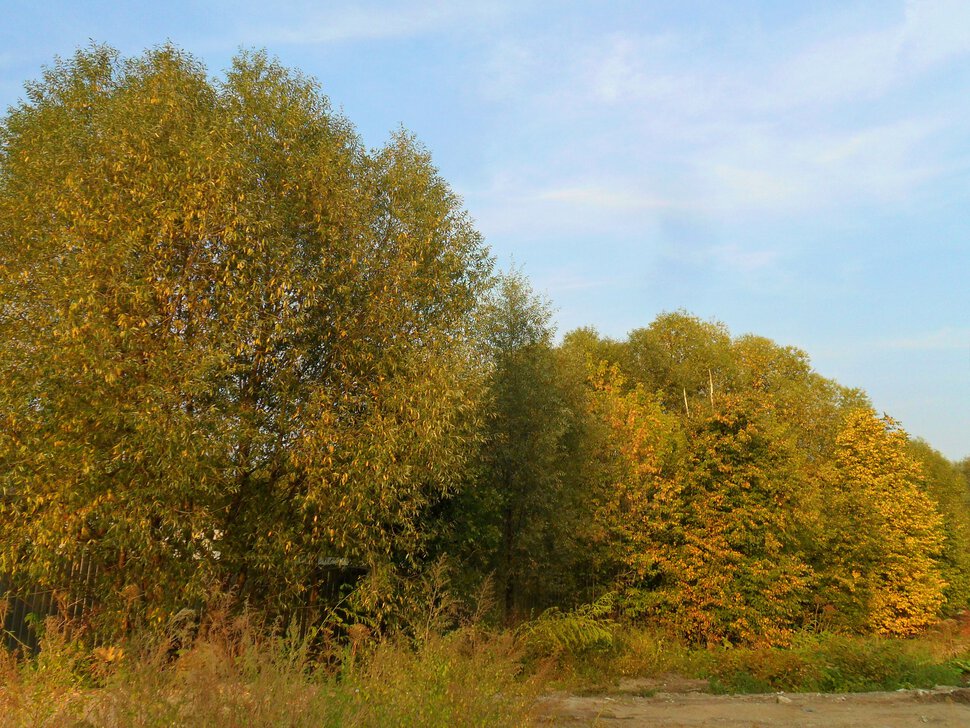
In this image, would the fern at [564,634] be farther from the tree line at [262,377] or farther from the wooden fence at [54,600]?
the wooden fence at [54,600]

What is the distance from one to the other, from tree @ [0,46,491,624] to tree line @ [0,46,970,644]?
0.05 m

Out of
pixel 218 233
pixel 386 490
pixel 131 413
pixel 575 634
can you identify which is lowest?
pixel 575 634

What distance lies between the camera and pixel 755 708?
541 inches

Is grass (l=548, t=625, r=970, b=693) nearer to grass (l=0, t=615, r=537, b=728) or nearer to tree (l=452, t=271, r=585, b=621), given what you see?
tree (l=452, t=271, r=585, b=621)

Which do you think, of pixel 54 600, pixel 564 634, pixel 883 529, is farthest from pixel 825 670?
pixel 54 600

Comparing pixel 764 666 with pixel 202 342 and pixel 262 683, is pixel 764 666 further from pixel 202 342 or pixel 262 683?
pixel 262 683

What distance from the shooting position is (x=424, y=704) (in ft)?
19.3

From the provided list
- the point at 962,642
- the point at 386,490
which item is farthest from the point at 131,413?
the point at 962,642

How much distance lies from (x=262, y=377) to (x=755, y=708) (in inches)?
422

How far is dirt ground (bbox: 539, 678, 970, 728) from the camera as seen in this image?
12133 mm

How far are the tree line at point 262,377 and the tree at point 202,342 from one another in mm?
49

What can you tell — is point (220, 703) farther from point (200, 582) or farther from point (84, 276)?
point (84, 276)

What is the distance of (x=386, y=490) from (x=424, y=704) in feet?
21.3

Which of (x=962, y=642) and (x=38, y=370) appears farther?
(x=962, y=642)
